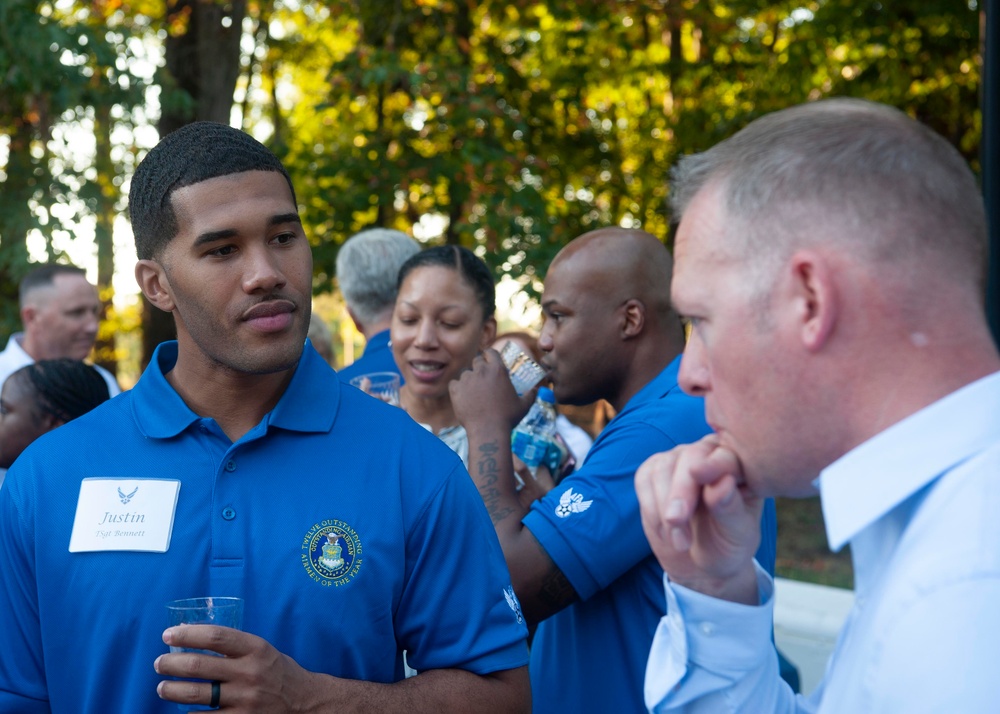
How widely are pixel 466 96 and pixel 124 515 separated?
591cm

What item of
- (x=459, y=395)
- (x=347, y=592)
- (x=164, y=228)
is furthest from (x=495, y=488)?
(x=164, y=228)

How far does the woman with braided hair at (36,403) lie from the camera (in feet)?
12.2

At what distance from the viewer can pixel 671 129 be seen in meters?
10.2

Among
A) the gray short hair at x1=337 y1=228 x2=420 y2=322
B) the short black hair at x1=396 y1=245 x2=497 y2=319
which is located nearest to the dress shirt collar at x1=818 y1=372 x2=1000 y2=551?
the short black hair at x1=396 y1=245 x2=497 y2=319

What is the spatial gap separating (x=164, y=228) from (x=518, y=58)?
7410 mm

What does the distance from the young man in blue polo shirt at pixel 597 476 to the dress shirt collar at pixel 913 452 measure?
51.5 inches

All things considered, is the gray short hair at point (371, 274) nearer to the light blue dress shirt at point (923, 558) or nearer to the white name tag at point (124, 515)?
the white name tag at point (124, 515)

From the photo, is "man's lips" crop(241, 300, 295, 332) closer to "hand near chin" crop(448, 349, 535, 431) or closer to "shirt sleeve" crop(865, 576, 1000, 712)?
"hand near chin" crop(448, 349, 535, 431)

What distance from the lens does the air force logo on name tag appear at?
73.9 inches

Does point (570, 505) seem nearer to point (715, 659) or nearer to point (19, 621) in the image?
point (715, 659)

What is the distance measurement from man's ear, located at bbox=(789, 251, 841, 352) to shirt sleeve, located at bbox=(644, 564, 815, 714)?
0.52 m

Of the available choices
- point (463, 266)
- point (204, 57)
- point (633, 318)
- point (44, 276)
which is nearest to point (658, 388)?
point (633, 318)

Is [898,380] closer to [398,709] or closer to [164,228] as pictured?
[398,709]

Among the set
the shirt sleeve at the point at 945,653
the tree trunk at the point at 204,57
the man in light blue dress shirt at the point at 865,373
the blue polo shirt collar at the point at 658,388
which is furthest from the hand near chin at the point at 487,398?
the tree trunk at the point at 204,57
